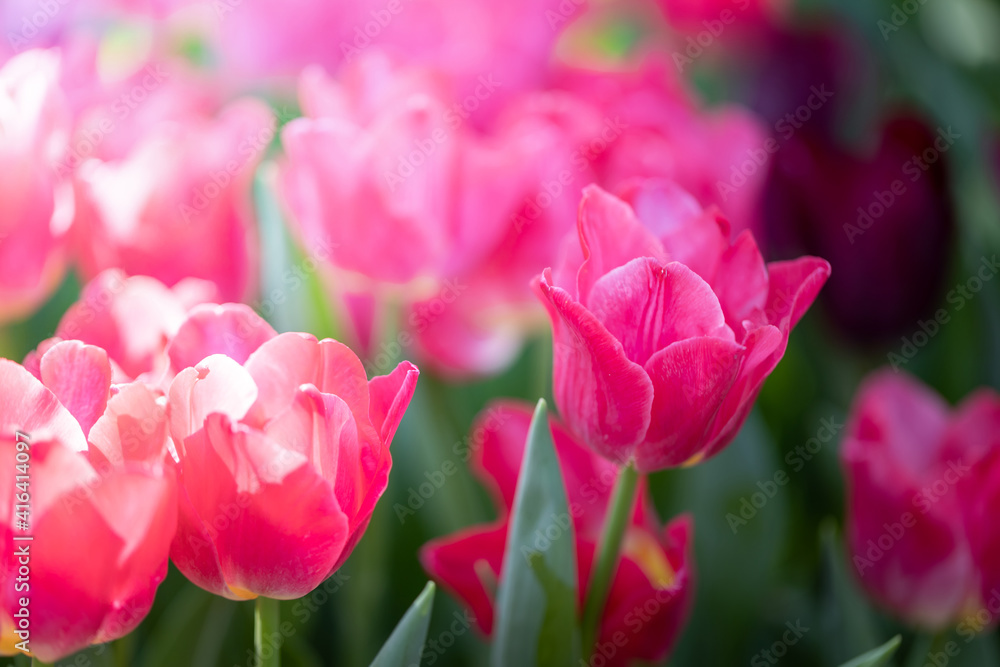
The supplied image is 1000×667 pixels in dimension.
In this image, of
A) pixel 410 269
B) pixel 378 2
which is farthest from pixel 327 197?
pixel 378 2

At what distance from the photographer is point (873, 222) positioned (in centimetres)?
66

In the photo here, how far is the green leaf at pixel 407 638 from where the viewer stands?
33 cm

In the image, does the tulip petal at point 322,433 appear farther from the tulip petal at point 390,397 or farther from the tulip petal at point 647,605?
the tulip petal at point 647,605

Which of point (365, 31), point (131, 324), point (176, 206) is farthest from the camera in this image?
point (365, 31)

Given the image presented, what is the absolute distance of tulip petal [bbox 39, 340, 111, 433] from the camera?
0.29 m

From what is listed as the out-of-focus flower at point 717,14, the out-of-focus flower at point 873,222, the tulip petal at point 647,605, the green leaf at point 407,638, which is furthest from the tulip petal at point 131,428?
the out-of-focus flower at point 717,14

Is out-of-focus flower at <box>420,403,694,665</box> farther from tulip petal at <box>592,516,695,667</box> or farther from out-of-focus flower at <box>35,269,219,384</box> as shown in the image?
out-of-focus flower at <box>35,269,219,384</box>

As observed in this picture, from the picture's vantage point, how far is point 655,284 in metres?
0.32

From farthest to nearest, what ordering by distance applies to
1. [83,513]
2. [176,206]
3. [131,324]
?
[176,206] → [131,324] → [83,513]

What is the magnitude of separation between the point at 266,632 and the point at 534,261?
1.02 ft

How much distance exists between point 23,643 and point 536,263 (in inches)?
14.1

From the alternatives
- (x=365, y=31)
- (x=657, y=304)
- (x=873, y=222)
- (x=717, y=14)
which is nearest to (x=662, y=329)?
(x=657, y=304)

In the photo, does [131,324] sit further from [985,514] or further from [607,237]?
[985,514]

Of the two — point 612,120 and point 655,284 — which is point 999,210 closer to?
point 612,120
